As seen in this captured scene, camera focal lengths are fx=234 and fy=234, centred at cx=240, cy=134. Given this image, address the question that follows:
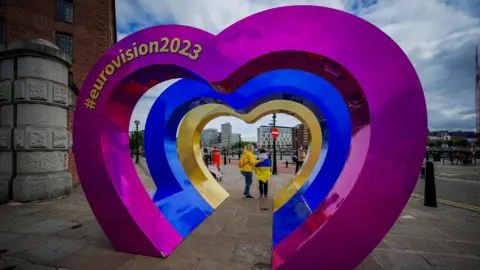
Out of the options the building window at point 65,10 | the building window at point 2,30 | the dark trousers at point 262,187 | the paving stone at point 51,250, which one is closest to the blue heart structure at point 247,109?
the dark trousers at point 262,187

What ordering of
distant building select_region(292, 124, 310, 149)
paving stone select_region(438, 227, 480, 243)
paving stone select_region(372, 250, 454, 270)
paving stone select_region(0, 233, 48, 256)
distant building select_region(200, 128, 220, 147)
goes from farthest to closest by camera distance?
distant building select_region(200, 128, 220, 147), distant building select_region(292, 124, 310, 149), paving stone select_region(438, 227, 480, 243), paving stone select_region(0, 233, 48, 256), paving stone select_region(372, 250, 454, 270)

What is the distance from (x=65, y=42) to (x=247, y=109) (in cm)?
1318

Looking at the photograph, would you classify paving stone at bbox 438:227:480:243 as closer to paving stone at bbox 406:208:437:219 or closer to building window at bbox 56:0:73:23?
paving stone at bbox 406:208:437:219

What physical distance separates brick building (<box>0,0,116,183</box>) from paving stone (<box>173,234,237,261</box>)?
1228 centimetres

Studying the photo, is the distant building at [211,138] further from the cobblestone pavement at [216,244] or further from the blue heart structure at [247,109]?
the cobblestone pavement at [216,244]

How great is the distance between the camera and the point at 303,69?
2.95 metres

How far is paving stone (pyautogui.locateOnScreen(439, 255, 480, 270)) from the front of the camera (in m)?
3.09

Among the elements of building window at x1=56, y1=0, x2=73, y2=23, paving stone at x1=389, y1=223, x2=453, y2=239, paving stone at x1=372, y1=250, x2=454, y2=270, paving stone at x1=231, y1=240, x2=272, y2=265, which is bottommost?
paving stone at x1=389, y1=223, x2=453, y2=239

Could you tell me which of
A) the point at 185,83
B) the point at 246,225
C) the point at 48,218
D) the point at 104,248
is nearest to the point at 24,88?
the point at 48,218

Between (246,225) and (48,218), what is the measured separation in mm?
4288

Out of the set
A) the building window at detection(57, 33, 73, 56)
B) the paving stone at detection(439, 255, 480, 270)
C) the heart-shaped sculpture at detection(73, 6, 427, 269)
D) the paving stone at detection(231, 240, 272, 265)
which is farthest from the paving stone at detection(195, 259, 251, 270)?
the building window at detection(57, 33, 73, 56)

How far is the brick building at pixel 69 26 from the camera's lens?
12016 millimetres

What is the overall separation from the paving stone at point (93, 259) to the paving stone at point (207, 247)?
29.1 inches

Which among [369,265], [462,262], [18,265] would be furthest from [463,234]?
[18,265]
